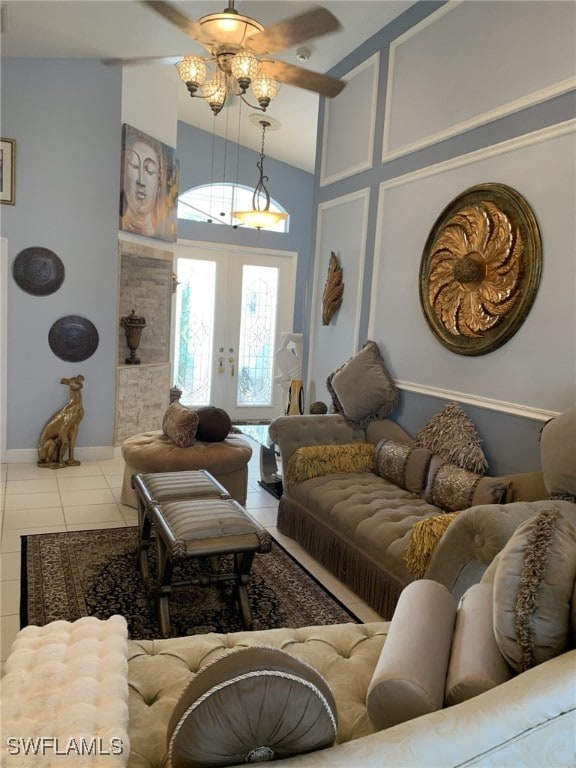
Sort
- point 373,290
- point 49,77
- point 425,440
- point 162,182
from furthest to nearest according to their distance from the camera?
1. point 162,182
2. point 49,77
3. point 373,290
4. point 425,440

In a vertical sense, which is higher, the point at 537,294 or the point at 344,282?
the point at 344,282

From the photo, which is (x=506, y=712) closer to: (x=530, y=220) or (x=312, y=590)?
(x=312, y=590)

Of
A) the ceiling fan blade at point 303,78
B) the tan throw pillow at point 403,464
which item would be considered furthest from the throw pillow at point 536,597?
the ceiling fan blade at point 303,78

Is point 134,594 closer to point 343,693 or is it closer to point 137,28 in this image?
point 343,693

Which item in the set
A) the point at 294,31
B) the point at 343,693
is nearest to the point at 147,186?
the point at 294,31

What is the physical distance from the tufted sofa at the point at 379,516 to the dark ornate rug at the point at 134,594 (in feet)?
0.69

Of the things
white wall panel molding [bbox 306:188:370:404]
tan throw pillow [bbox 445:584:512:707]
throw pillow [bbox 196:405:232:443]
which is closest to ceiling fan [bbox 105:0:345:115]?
white wall panel molding [bbox 306:188:370:404]

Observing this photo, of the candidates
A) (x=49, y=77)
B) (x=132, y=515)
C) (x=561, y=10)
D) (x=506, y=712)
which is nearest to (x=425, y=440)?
(x=132, y=515)

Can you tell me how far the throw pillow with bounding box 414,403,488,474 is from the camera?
3.21 m

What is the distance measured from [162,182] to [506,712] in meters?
5.61

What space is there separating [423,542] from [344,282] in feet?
8.67

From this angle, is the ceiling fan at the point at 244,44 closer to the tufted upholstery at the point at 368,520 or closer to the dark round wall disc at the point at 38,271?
the tufted upholstery at the point at 368,520

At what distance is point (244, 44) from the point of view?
2.77 m

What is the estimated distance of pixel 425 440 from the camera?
142 inches
